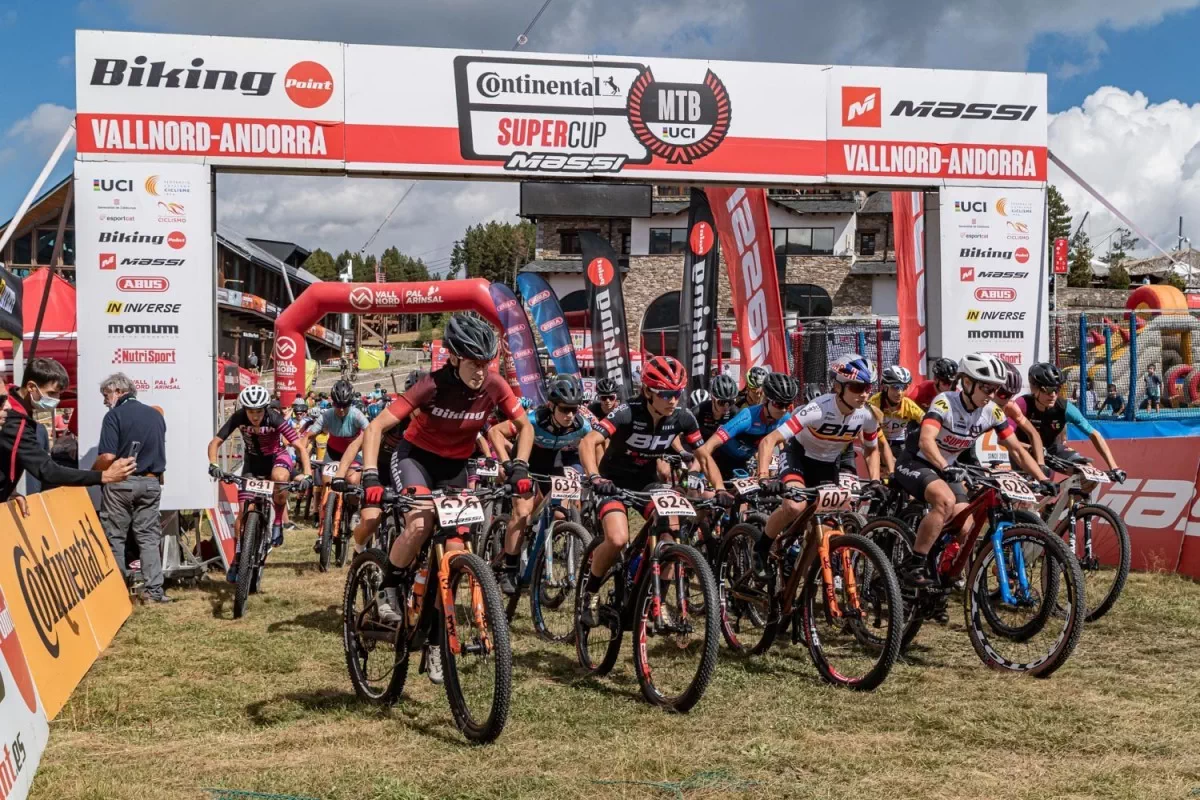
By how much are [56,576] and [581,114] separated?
6.71 meters

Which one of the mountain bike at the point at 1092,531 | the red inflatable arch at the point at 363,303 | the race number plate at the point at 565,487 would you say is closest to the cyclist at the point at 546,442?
the race number plate at the point at 565,487

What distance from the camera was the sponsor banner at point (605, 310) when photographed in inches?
822

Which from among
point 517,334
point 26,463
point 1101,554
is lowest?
point 1101,554

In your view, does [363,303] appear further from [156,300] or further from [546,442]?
[546,442]

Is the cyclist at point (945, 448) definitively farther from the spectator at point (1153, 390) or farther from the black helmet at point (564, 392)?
the spectator at point (1153, 390)

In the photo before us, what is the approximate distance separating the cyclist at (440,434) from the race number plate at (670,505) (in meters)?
0.82

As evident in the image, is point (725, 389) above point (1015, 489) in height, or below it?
above

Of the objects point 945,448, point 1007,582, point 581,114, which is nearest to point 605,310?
point 581,114

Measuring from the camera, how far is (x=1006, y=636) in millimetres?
7059

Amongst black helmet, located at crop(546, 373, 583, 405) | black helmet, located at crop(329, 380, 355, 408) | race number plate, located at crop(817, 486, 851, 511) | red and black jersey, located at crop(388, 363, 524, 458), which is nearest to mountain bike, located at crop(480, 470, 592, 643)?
black helmet, located at crop(546, 373, 583, 405)

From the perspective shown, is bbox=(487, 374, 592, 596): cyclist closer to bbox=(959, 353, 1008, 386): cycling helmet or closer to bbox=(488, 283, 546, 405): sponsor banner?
bbox=(959, 353, 1008, 386): cycling helmet

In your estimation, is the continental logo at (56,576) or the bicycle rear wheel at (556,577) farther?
the bicycle rear wheel at (556,577)

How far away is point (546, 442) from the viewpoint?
964cm

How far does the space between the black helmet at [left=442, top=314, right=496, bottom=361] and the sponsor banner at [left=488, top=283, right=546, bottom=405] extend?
51.9 feet
